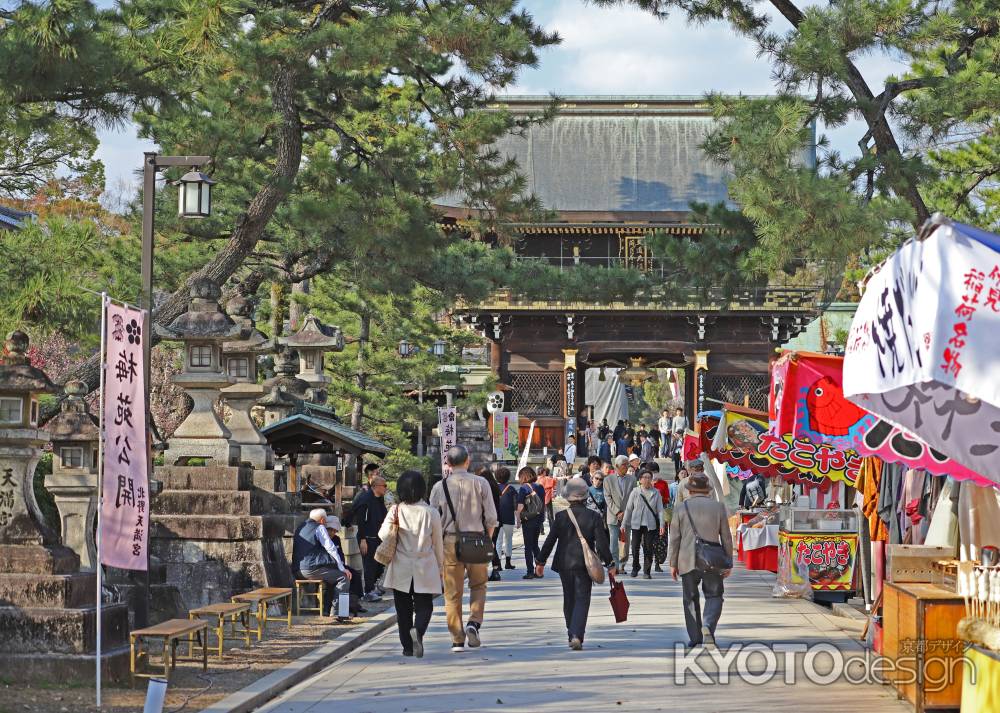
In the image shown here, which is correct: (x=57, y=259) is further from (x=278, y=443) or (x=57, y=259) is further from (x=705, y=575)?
(x=278, y=443)

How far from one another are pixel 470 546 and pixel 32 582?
3765 mm

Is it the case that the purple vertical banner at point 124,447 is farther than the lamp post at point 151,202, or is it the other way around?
the lamp post at point 151,202

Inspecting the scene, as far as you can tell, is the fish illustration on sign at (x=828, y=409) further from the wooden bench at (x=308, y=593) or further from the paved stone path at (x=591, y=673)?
the wooden bench at (x=308, y=593)

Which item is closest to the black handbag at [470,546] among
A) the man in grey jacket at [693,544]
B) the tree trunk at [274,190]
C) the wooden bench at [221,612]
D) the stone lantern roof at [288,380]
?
the man in grey jacket at [693,544]

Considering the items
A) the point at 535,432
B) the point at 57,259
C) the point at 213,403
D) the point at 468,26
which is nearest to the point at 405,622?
the point at 57,259

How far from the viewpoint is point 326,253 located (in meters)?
19.7

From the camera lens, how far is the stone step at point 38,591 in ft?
35.6

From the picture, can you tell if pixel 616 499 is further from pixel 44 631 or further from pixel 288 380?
pixel 44 631

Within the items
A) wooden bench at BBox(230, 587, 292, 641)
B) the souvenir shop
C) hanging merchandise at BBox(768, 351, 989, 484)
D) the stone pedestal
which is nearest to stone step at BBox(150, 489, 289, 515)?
the stone pedestal

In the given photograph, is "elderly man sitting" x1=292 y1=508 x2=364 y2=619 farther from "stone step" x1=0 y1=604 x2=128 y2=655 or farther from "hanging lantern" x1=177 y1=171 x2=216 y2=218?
"stone step" x1=0 y1=604 x2=128 y2=655

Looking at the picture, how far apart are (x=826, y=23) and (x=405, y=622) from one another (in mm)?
7192

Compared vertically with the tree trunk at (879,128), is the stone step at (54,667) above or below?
below

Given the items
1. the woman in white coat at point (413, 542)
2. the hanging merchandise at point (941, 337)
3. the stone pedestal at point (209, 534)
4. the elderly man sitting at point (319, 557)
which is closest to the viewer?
the hanging merchandise at point (941, 337)

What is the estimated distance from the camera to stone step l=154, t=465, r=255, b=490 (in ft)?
54.3
